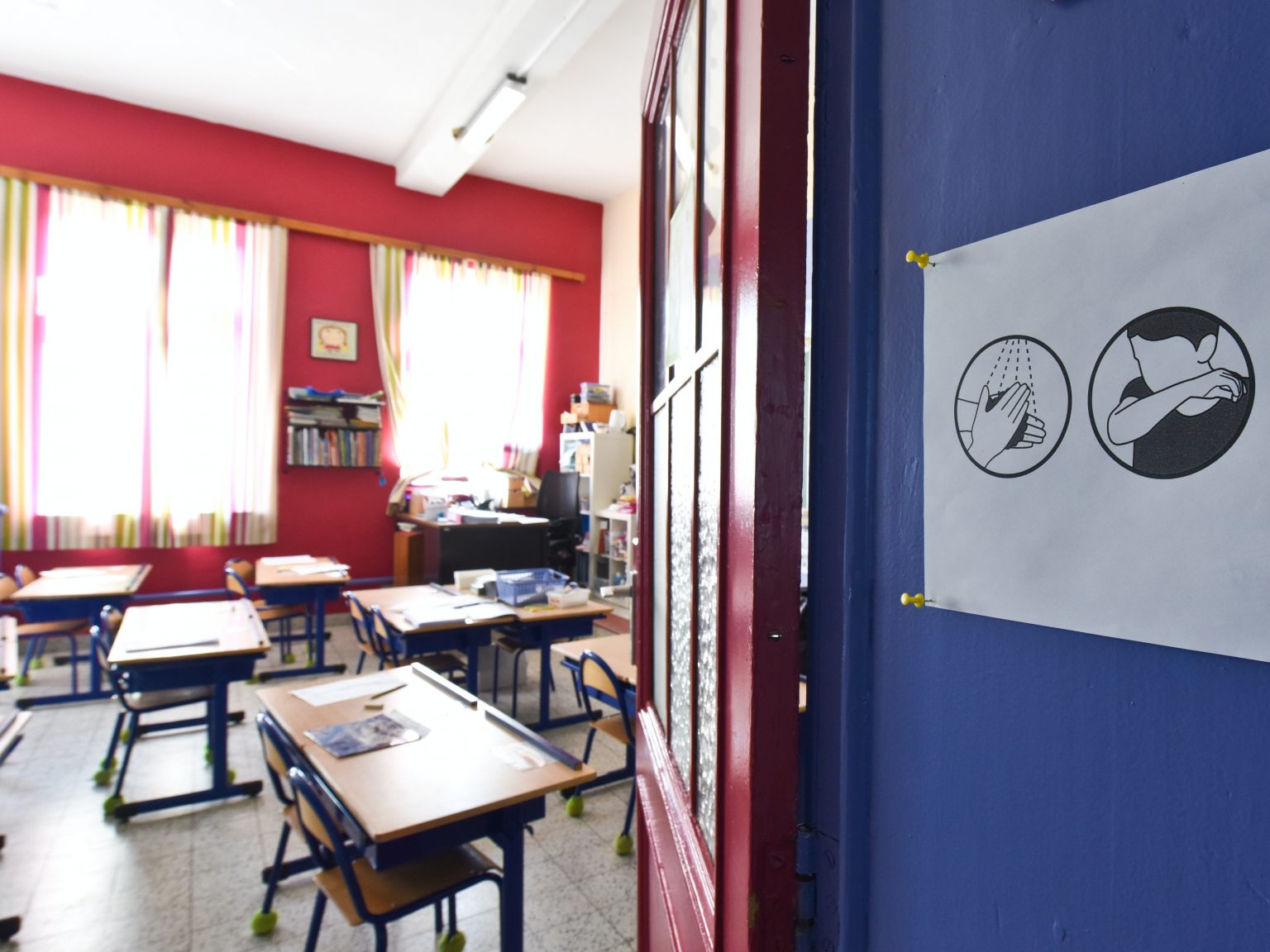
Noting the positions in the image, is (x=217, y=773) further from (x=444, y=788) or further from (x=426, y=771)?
(x=444, y=788)

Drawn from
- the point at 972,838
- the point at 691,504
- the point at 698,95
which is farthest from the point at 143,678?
the point at 972,838

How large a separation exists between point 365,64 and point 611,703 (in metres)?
4.48

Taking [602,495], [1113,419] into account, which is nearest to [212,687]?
[1113,419]

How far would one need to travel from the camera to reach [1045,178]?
513mm

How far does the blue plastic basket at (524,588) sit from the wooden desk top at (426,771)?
57.6 inches

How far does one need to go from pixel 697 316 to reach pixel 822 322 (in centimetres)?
30

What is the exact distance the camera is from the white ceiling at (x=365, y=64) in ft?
14.0

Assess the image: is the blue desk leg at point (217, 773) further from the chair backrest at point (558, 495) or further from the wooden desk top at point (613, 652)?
the chair backrest at point (558, 495)

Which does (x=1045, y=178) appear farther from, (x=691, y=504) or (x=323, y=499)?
(x=323, y=499)

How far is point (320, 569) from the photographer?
4.82 m

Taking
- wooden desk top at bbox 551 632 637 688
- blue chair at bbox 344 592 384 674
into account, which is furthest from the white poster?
blue chair at bbox 344 592 384 674

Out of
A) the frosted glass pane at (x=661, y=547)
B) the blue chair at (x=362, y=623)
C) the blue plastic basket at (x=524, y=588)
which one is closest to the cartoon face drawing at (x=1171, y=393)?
the frosted glass pane at (x=661, y=547)

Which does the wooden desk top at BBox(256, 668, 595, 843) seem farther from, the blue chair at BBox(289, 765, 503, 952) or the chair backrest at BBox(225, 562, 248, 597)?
the chair backrest at BBox(225, 562, 248, 597)

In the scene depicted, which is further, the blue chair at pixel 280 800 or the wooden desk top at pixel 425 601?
the wooden desk top at pixel 425 601
